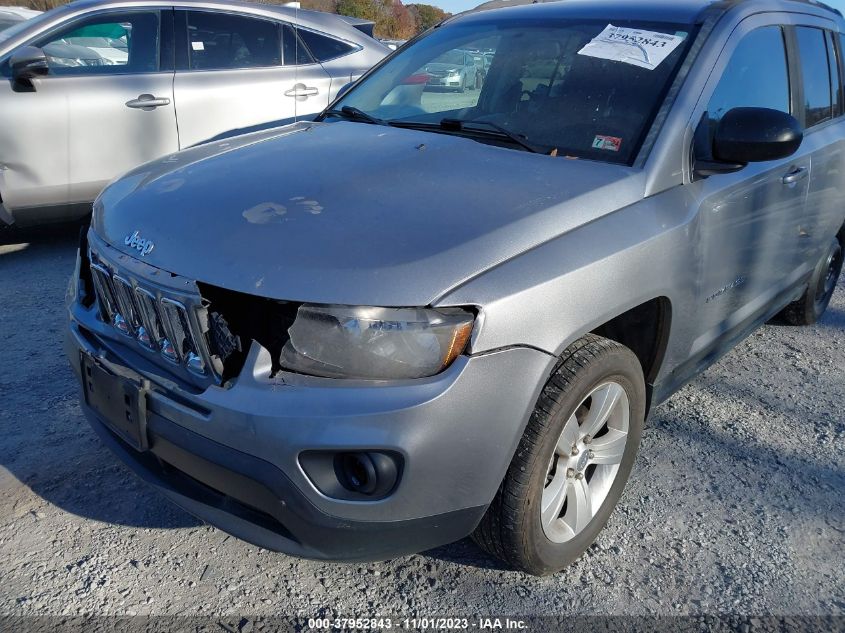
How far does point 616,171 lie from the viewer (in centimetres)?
233

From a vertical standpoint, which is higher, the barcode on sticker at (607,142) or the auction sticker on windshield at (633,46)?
the auction sticker on windshield at (633,46)

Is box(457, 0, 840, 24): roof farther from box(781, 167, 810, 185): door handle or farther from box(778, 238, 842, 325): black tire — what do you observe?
box(778, 238, 842, 325): black tire

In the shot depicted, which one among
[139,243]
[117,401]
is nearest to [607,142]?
[139,243]

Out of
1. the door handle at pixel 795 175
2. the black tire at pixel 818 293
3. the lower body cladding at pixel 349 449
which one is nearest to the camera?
the lower body cladding at pixel 349 449

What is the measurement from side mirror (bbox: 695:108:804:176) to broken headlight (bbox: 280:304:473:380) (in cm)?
124

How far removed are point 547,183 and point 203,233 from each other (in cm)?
101

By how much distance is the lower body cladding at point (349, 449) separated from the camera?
5.73ft

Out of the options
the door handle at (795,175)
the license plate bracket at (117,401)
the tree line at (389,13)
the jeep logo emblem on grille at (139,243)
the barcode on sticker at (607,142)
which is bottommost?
the tree line at (389,13)

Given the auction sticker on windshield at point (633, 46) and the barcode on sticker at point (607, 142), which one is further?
the auction sticker on windshield at point (633, 46)

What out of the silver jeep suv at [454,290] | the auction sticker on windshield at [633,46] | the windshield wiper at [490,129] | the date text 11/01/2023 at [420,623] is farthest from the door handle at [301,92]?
the date text 11/01/2023 at [420,623]

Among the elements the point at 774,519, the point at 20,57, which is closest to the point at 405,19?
the point at 20,57

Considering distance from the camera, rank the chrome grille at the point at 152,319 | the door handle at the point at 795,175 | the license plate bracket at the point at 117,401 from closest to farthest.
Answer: the chrome grille at the point at 152,319 → the license plate bracket at the point at 117,401 → the door handle at the point at 795,175

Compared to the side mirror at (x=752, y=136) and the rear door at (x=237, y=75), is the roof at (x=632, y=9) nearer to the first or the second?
the side mirror at (x=752, y=136)

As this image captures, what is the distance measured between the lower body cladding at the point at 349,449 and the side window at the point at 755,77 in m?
1.44
